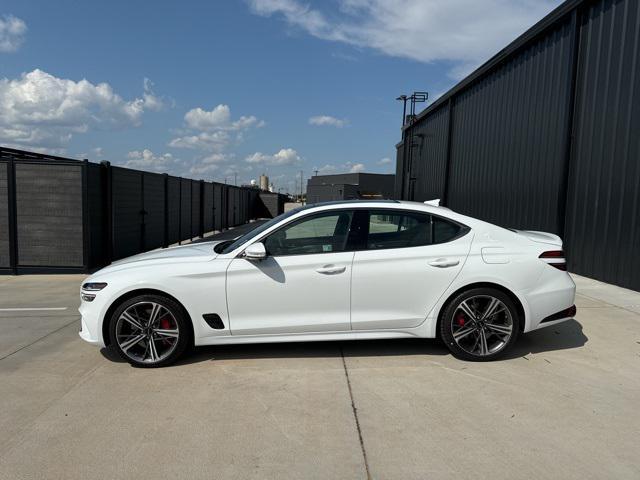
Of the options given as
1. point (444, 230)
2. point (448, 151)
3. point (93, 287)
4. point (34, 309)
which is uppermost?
point (448, 151)

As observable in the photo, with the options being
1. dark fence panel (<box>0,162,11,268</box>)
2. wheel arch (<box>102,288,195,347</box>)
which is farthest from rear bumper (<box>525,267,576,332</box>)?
dark fence panel (<box>0,162,11,268</box>)

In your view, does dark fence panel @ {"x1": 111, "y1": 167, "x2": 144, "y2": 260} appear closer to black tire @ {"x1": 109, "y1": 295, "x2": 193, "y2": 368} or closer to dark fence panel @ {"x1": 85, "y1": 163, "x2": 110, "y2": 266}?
dark fence panel @ {"x1": 85, "y1": 163, "x2": 110, "y2": 266}

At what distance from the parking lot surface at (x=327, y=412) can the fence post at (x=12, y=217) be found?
512cm

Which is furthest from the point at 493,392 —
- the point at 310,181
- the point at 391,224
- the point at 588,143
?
the point at 310,181

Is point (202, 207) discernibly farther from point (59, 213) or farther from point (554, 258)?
point (554, 258)

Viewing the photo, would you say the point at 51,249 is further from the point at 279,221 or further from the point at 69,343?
the point at 279,221

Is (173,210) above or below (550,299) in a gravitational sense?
above

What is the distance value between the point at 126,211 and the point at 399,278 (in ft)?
28.5

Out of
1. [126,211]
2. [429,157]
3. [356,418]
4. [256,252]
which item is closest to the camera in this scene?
[356,418]

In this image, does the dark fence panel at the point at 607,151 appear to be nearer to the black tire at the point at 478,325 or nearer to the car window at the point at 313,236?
the black tire at the point at 478,325

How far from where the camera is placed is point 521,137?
11734 mm

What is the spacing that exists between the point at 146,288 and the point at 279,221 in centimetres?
139

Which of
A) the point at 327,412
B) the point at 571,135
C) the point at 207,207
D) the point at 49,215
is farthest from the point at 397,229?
the point at 207,207

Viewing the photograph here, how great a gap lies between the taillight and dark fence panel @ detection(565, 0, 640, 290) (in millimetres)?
3807
